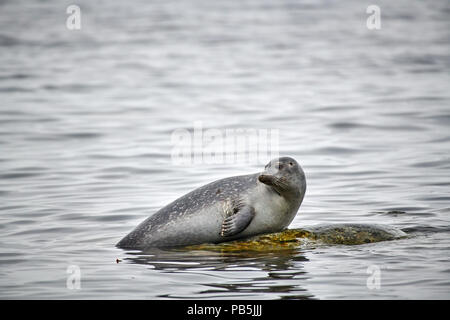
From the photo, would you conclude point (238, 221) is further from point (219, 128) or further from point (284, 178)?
point (219, 128)

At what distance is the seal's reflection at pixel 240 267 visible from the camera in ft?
25.4

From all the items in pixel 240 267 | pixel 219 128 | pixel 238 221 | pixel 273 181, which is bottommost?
pixel 240 267

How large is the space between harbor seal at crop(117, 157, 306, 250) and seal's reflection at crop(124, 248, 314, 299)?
0.84 ft

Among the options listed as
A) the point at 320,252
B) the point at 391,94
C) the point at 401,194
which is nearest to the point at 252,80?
the point at 391,94

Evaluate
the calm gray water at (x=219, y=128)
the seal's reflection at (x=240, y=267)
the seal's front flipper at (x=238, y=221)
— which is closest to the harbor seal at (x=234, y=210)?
the seal's front flipper at (x=238, y=221)

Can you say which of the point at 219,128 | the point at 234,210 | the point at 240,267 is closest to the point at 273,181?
the point at 234,210

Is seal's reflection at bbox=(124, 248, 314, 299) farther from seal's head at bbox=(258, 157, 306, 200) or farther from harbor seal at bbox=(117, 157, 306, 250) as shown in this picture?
seal's head at bbox=(258, 157, 306, 200)

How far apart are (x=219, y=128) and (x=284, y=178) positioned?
10433 mm

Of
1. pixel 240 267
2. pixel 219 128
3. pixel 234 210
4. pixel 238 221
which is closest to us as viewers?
pixel 240 267

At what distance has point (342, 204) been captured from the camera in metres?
12.0

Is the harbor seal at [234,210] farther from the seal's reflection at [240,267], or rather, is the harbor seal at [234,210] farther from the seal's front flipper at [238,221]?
the seal's reflection at [240,267]

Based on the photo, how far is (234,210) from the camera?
933 cm

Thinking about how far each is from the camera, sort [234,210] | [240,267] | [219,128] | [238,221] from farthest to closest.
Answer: [219,128] → [234,210] → [238,221] → [240,267]
